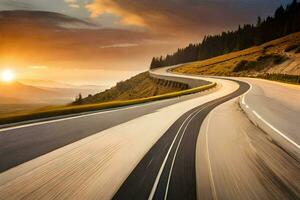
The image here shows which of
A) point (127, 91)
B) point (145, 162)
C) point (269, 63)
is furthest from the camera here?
point (127, 91)

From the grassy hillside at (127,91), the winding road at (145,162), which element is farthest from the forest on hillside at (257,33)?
the winding road at (145,162)

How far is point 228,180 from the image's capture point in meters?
7.98

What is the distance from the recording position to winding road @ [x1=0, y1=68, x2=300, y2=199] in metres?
7.08

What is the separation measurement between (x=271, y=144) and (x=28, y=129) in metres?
8.80

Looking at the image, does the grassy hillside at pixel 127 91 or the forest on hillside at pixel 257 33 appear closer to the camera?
the grassy hillside at pixel 127 91

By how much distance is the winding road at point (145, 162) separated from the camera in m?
7.08

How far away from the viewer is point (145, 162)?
391 inches

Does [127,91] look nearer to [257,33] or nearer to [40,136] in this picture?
[257,33]

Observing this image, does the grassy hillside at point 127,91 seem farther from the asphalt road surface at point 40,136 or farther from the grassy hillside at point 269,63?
the asphalt road surface at point 40,136

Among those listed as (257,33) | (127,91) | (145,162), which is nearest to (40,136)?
(145,162)

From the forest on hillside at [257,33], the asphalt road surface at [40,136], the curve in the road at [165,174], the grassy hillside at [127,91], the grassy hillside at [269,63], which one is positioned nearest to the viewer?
the curve in the road at [165,174]

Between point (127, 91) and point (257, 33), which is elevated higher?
point (257, 33)

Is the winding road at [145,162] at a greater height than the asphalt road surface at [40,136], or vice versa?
the asphalt road surface at [40,136]

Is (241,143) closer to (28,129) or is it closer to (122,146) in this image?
(122,146)
